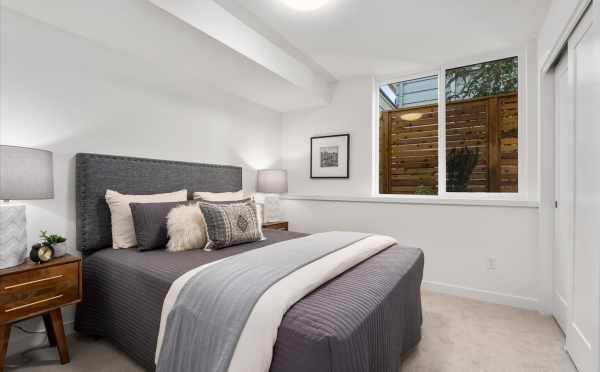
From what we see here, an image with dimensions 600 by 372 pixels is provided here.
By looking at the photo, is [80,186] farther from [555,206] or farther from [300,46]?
[555,206]

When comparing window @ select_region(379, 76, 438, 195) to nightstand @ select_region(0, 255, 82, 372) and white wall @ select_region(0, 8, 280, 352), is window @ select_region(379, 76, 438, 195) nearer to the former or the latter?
white wall @ select_region(0, 8, 280, 352)

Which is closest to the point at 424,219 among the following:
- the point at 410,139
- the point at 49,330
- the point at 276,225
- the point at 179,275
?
the point at 410,139

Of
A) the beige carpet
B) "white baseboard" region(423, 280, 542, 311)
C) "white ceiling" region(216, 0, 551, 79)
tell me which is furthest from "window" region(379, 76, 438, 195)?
the beige carpet

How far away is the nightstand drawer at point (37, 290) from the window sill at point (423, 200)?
8.74ft

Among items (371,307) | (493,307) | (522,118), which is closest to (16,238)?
(371,307)

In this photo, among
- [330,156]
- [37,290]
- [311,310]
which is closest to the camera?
[311,310]

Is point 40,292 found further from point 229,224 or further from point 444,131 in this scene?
point 444,131

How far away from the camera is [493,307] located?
107 inches

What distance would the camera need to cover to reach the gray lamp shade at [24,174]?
1564mm

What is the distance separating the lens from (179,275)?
1.52m

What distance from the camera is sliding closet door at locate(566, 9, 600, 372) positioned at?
1.50m

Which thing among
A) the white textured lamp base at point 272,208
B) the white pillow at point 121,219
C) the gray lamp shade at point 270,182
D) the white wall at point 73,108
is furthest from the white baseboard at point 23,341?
the gray lamp shade at point 270,182

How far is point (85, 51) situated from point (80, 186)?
1.04 m

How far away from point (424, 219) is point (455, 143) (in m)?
0.93
